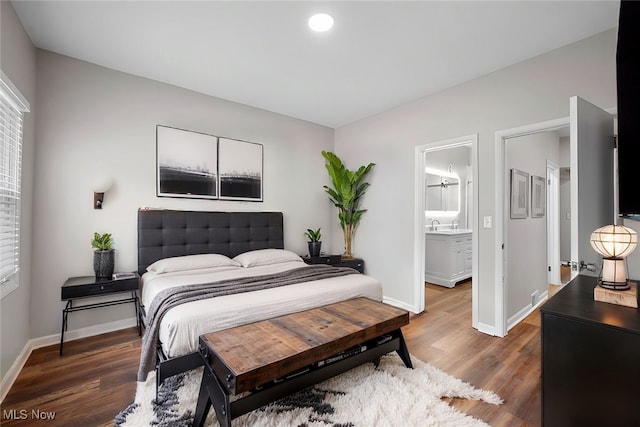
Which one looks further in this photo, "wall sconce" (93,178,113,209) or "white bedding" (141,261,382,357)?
"wall sconce" (93,178,113,209)

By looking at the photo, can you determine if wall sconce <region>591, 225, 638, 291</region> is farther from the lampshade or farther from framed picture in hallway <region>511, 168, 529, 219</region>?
framed picture in hallway <region>511, 168, 529, 219</region>

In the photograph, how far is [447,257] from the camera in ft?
15.1

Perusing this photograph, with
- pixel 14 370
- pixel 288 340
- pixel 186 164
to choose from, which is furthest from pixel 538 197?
pixel 14 370

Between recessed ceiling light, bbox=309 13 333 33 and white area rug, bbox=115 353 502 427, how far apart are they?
2.68 m

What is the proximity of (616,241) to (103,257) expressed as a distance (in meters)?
3.77

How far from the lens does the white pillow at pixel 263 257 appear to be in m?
3.24

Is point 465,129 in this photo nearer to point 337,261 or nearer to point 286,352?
point 337,261

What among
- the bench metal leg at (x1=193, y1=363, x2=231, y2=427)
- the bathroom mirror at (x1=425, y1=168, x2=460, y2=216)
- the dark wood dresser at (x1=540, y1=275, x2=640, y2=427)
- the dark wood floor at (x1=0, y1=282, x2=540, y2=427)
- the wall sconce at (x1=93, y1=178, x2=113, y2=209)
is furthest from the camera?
the bathroom mirror at (x1=425, y1=168, x2=460, y2=216)

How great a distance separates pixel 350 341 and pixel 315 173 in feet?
10.2

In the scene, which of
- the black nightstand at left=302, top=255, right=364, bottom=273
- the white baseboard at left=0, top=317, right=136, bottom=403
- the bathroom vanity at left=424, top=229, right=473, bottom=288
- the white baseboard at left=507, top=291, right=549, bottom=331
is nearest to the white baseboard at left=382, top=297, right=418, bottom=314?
the black nightstand at left=302, top=255, right=364, bottom=273

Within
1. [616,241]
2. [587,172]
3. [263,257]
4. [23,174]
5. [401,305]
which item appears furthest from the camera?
[401,305]

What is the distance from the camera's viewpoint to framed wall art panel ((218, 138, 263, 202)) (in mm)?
3568

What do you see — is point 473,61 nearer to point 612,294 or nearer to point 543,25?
point 543,25

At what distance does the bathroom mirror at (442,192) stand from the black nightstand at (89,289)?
4.88m
